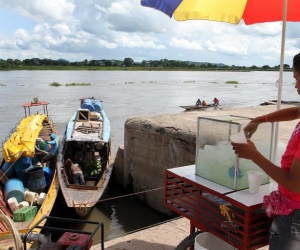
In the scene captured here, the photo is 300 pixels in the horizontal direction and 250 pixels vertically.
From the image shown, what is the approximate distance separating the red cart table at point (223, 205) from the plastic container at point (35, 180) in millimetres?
6435

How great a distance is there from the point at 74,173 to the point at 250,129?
7.54 meters

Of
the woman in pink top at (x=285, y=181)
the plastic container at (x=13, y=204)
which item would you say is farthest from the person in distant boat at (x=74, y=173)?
the woman in pink top at (x=285, y=181)

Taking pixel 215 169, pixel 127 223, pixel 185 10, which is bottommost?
pixel 127 223

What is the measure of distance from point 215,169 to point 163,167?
645cm

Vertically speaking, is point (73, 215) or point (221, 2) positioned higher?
point (221, 2)

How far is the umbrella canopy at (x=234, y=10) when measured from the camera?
11.0 feet

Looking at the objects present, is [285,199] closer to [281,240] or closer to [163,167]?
[281,240]

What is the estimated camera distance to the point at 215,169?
2.87 metres

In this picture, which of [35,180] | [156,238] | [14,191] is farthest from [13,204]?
[156,238]

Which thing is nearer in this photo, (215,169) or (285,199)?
(285,199)

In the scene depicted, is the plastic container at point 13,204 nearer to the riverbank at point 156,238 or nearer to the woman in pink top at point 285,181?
the riverbank at point 156,238

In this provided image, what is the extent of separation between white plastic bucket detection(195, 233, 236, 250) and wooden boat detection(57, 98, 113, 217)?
230 inches

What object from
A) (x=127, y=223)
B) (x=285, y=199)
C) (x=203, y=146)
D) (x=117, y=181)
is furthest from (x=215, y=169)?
(x=117, y=181)

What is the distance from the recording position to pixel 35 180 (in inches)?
346
